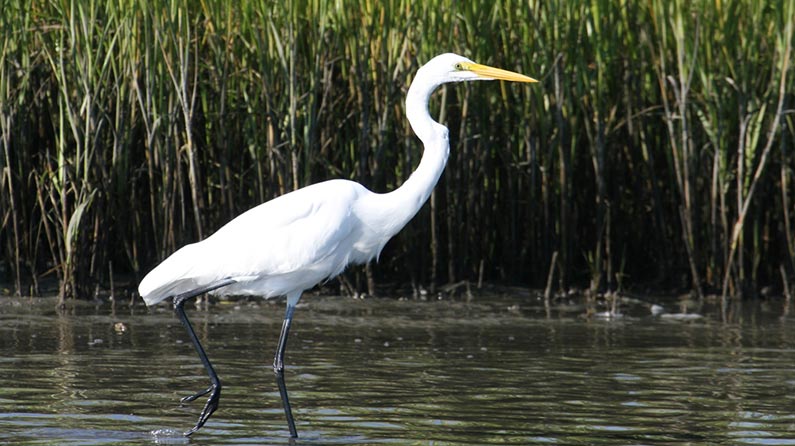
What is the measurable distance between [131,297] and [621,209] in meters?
3.49

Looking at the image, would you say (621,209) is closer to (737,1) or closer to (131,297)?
(737,1)

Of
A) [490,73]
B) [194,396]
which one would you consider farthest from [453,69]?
[194,396]

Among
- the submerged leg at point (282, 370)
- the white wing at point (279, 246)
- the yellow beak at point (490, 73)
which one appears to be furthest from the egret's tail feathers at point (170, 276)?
the yellow beak at point (490, 73)

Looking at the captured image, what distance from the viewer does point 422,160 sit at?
523 centimetres

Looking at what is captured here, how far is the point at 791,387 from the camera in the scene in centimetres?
Result: 559

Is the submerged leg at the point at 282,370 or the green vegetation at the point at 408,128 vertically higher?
the green vegetation at the point at 408,128

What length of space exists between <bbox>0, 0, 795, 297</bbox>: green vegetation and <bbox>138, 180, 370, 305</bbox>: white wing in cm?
239

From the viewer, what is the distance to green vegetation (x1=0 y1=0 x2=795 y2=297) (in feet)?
25.0

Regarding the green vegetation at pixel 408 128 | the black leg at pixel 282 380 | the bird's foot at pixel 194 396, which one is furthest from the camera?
the green vegetation at pixel 408 128

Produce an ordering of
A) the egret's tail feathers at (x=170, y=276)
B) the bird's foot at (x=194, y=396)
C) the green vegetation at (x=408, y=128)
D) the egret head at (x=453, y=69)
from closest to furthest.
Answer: the bird's foot at (x=194, y=396) < the egret's tail feathers at (x=170, y=276) < the egret head at (x=453, y=69) < the green vegetation at (x=408, y=128)

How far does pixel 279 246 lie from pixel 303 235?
0.11 meters

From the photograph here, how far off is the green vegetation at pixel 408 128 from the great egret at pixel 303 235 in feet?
7.80

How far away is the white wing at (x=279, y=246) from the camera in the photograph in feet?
16.6

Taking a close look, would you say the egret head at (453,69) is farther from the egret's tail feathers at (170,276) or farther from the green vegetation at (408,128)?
the green vegetation at (408,128)
